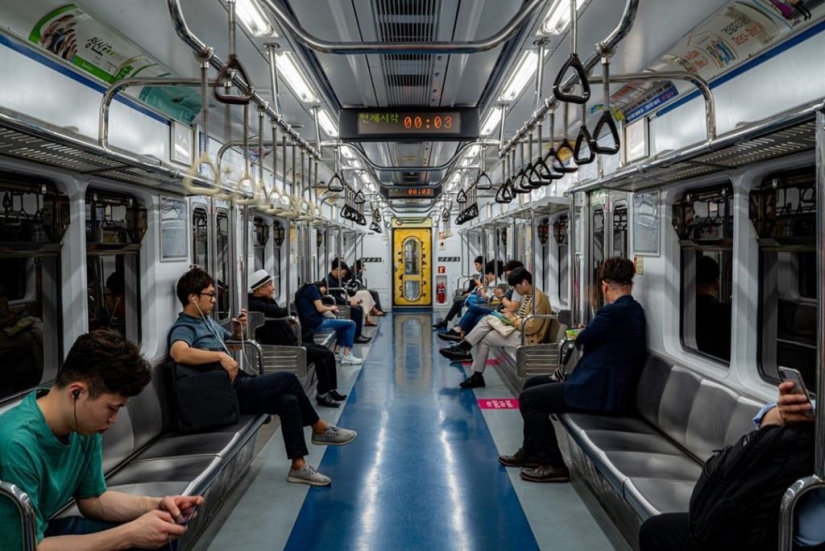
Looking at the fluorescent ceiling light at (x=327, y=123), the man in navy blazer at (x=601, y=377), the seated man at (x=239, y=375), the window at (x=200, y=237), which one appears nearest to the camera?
the seated man at (x=239, y=375)

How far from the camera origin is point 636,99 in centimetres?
523

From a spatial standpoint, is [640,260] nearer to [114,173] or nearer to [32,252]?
[114,173]

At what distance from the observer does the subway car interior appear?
308 cm

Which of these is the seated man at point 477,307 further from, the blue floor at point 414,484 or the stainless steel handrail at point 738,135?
the stainless steel handrail at point 738,135

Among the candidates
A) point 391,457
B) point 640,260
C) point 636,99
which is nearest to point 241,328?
point 391,457

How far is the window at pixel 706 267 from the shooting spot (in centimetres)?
404

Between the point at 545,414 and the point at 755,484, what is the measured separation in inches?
99.4

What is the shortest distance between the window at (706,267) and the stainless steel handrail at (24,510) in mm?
3911

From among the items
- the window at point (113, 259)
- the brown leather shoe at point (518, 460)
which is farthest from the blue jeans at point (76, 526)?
the brown leather shoe at point (518, 460)

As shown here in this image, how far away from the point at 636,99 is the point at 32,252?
15.3 ft

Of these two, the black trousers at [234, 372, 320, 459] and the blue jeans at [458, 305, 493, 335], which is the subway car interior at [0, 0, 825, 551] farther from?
the blue jeans at [458, 305, 493, 335]

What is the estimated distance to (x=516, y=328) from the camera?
7336 mm

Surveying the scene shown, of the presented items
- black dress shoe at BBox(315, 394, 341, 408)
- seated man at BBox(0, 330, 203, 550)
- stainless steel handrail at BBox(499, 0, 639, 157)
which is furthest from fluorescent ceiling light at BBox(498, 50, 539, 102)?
black dress shoe at BBox(315, 394, 341, 408)

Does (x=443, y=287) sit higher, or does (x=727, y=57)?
(x=727, y=57)
